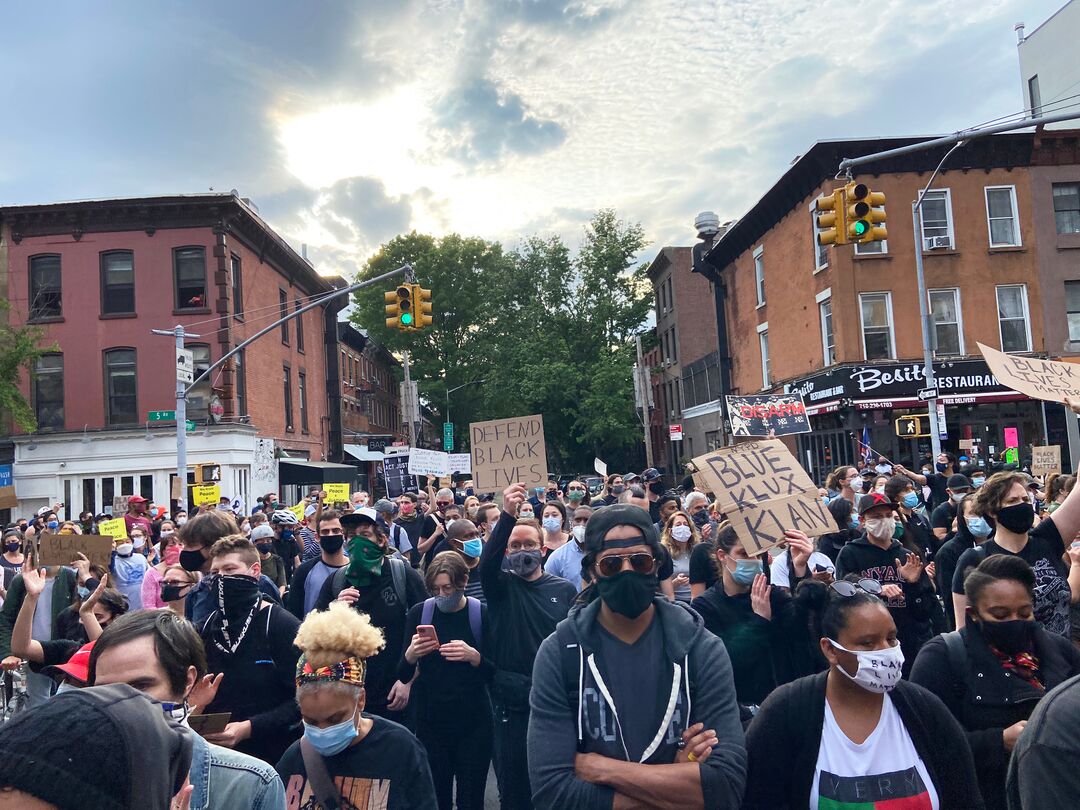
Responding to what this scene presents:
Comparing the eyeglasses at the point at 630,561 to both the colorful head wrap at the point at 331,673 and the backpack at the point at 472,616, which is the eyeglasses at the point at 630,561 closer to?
the colorful head wrap at the point at 331,673

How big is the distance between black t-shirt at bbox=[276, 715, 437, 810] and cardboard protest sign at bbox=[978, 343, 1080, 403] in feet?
15.7

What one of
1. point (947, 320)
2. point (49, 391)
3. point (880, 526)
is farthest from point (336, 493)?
point (947, 320)

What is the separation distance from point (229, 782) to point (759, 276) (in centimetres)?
3273

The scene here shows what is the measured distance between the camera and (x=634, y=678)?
2807 mm

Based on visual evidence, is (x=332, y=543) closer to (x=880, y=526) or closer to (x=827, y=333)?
(x=880, y=526)

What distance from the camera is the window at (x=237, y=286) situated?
29.6 metres

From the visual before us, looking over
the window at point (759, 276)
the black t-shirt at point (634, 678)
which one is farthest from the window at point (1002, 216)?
the black t-shirt at point (634, 678)

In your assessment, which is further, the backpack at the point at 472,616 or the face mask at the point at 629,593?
the backpack at the point at 472,616

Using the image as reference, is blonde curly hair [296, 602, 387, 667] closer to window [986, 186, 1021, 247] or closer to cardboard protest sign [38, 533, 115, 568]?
cardboard protest sign [38, 533, 115, 568]

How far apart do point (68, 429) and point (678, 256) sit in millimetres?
31679

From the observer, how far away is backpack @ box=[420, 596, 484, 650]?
516 cm

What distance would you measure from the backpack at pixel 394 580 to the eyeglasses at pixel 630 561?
297cm

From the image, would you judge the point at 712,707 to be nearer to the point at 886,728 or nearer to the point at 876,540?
the point at 886,728

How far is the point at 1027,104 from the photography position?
39.3 m
